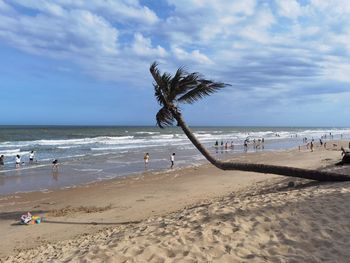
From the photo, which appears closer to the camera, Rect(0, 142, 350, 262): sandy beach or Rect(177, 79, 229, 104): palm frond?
Rect(0, 142, 350, 262): sandy beach

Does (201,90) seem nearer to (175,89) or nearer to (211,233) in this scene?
(175,89)

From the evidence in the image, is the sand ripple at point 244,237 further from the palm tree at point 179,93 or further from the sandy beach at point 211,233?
the palm tree at point 179,93

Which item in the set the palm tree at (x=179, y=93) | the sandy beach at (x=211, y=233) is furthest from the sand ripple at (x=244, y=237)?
the palm tree at (x=179, y=93)

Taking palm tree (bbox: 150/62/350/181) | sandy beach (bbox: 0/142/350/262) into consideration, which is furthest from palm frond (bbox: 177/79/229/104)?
sandy beach (bbox: 0/142/350/262)

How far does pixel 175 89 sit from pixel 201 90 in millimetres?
766

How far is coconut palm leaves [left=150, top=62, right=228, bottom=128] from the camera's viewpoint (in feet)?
36.0

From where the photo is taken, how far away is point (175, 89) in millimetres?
11031

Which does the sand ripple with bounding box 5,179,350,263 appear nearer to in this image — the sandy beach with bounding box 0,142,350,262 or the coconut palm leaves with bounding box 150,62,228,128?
the sandy beach with bounding box 0,142,350,262

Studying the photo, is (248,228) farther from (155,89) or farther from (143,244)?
(155,89)

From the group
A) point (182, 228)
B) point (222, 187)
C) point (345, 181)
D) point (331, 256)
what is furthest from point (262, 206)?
point (222, 187)

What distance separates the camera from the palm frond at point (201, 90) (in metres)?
11.1

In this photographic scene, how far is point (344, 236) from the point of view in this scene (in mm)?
5828

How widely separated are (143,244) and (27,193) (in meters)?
13.5

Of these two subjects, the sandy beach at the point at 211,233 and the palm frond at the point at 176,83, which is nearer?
the sandy beach at the point at 211,233
